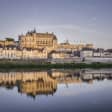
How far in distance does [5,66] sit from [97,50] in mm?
20656

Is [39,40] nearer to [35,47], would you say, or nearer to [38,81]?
[35,47]

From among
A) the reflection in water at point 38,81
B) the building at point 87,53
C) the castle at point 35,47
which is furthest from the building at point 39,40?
the reflection in water at point 38,81

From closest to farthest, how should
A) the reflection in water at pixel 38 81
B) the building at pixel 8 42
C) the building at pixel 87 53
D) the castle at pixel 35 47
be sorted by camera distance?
the reflection in water at pixel 38 81, the castle at pixel 35 47, the building at pixel 87 53, the building at pixel 8 42

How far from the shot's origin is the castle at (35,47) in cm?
3869

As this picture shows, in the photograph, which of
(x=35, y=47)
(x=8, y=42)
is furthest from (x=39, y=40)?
(x=8, y=42)

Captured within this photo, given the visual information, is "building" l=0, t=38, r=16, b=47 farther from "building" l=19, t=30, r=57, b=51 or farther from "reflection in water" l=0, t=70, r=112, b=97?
"reflection in water" l=0, t=70, r=112, b=97

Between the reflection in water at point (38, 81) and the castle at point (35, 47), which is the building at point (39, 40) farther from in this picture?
the reflection in water at point (38, 81)

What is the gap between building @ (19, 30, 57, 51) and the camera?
156ft

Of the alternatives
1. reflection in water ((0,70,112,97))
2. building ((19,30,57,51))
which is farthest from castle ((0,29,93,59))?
reflection in water ((0,70,112,97))

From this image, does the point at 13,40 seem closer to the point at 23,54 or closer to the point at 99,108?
the point at 23,54

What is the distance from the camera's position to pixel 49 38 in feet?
160

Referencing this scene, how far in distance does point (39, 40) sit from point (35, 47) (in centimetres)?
174

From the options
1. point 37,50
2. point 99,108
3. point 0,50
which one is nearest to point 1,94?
point 99,108

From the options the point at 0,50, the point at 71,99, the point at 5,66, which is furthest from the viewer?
the point at 0,50
